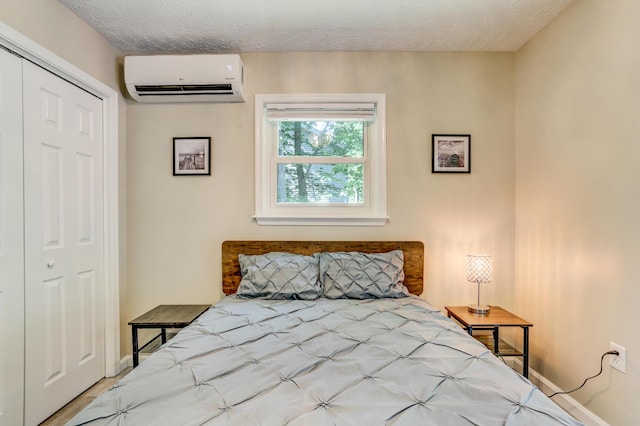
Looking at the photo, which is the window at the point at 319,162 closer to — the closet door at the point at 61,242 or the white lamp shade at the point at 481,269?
the white lamp shade at the point at 481,269

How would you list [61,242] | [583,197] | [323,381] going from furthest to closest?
[61,242]
[583,197]
[323,381]

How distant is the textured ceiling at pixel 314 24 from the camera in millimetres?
1944

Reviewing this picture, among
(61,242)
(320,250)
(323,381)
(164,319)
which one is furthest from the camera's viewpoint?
(320,250)

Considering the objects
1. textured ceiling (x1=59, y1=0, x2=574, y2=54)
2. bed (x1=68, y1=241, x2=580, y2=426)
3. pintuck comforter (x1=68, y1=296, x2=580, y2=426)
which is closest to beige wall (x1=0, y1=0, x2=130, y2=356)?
textured ceiling (x1=59, y1=0, x2=574, y2=54)

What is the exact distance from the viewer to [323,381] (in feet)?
3.54

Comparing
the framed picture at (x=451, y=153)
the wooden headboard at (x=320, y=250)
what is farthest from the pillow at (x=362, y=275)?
the framed picture at (x=451, y=153)

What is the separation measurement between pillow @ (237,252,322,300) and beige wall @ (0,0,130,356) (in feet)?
3.67

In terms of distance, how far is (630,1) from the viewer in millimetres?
1578

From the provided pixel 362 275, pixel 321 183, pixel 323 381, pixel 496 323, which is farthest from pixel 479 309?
pixel 323 381

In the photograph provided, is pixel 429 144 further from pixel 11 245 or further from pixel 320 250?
pixel 11 245

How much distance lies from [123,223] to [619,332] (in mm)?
3312

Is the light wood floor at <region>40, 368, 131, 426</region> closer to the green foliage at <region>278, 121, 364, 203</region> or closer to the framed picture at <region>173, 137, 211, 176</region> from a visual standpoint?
the framed picture at <region>173, 137, 211, 176</region>

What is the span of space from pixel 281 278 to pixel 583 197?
1.93 m

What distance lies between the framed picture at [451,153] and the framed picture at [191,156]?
183cm
